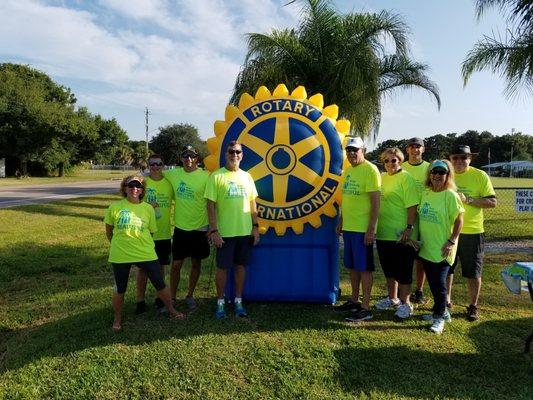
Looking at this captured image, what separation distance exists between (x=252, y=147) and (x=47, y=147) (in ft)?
119

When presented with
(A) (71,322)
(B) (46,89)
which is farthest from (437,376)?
(B) (46,89)

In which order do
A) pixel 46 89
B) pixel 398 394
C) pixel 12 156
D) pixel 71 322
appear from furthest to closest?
pixel 46 89
pixel 12 156
pixel 71 322
pixel 398 394

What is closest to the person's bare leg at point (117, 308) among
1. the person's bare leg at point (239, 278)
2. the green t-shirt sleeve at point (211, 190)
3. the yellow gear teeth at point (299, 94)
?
the person's bare leg at point (239, 278)

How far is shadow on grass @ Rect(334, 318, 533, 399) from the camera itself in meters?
3.55

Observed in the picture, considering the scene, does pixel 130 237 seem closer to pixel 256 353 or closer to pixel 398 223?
pixel 256 353

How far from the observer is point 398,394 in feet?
11.5

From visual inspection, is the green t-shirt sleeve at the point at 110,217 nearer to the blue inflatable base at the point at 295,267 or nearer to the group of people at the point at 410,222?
the blue inflatable base at the point at 295,267

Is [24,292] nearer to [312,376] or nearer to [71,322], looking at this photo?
[71,322]

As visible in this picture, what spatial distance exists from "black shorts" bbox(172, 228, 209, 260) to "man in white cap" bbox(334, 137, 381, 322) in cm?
156

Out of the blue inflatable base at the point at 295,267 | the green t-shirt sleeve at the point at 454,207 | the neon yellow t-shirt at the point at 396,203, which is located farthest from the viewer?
the blue inflatable base at the point at 295,267

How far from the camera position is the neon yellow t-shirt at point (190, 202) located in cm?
495

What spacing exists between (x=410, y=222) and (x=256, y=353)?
207 centimetres

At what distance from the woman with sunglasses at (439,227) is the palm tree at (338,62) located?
6193 millimetres

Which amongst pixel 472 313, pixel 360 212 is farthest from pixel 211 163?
pixel 472 313
